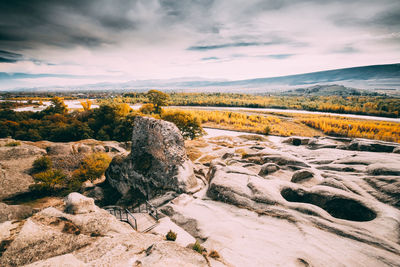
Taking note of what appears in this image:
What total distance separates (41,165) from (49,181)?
22.0 ft

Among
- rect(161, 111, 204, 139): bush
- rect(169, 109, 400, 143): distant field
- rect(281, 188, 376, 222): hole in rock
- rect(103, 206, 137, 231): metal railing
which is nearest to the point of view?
rect(281, 188, 376, 222): hole in rock

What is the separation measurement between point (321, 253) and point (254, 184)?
7333 mm

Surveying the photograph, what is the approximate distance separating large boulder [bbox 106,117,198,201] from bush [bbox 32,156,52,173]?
1430 centimetres

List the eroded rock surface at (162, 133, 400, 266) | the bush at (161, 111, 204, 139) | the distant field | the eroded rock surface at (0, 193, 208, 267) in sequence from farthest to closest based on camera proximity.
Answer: the distant field < the bush at (161, 111, 204, 139) < the eroded rock surface at (162, 133, 400, 266) < the eroded rock surface at (0, 193, 208, 267)

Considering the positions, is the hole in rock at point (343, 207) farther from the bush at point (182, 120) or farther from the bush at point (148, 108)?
the bush at point (148, 108)

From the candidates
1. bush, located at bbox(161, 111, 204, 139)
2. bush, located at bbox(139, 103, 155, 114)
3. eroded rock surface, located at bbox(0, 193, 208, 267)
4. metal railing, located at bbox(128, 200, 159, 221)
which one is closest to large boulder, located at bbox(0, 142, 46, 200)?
metal railing, located at bbox(128, 200, 159, 221)

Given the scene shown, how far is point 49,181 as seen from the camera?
23203 mm

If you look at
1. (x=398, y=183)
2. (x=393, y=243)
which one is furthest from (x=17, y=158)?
(x=398, y=183)

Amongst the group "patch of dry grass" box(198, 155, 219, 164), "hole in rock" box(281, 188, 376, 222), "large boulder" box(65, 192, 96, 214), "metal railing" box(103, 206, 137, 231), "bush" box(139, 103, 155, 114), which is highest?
"bush" box(139, 103, 155, 114)

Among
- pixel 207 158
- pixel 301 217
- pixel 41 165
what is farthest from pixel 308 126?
pixel 41 165

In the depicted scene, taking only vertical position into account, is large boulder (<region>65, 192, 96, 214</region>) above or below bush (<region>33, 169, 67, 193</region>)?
above

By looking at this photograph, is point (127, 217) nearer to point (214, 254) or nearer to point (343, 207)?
point (214, 254)

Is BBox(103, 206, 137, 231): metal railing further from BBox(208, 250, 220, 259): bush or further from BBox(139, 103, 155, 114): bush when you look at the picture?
BBox(139, 103, 155, 114): bush

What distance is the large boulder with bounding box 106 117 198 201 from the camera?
66.7 ft
